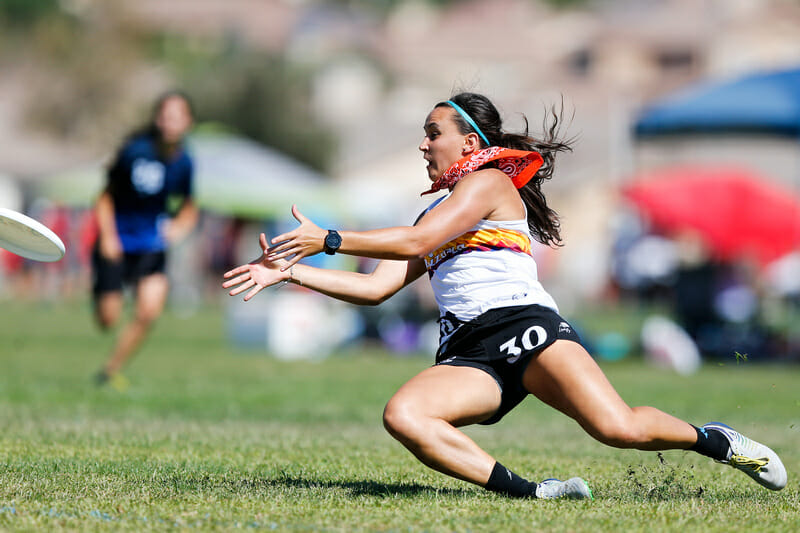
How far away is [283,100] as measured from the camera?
46312 mm

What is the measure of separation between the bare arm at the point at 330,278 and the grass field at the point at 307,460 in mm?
923

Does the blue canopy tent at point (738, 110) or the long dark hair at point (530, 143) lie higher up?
the blue canopy tent at point (738, 110)

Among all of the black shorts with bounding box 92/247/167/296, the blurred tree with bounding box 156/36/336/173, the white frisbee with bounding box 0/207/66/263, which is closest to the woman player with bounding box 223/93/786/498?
the white frisbee with bounding box 0/207/66/263

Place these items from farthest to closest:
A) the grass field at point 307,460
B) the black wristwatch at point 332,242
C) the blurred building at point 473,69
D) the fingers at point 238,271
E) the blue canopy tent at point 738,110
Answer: the blurred building at point 473,69 < the blue canopy tent at point 738,110 < the fingers at point 238,271 < the black wristwatch at point 332,242 < the grass field at point 307,460

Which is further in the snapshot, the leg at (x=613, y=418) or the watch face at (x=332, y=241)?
the leg at (x=613, y=418)

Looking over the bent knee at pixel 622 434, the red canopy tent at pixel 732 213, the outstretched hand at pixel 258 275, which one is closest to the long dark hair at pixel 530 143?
the bent knee at pixel 622 434

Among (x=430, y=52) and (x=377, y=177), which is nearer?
(x=377, y=177)

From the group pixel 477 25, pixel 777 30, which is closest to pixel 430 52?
pixel 477 25

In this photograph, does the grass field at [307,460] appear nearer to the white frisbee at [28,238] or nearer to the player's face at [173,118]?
the white frisbee at [28,238]

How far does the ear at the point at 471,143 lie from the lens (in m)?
5.23

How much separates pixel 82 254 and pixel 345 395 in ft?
73.5

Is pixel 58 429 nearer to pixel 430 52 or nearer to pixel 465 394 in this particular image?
pixel 465 394

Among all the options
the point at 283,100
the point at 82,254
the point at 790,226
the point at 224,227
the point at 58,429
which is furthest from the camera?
the point at 283,100

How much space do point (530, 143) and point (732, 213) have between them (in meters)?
12.2
